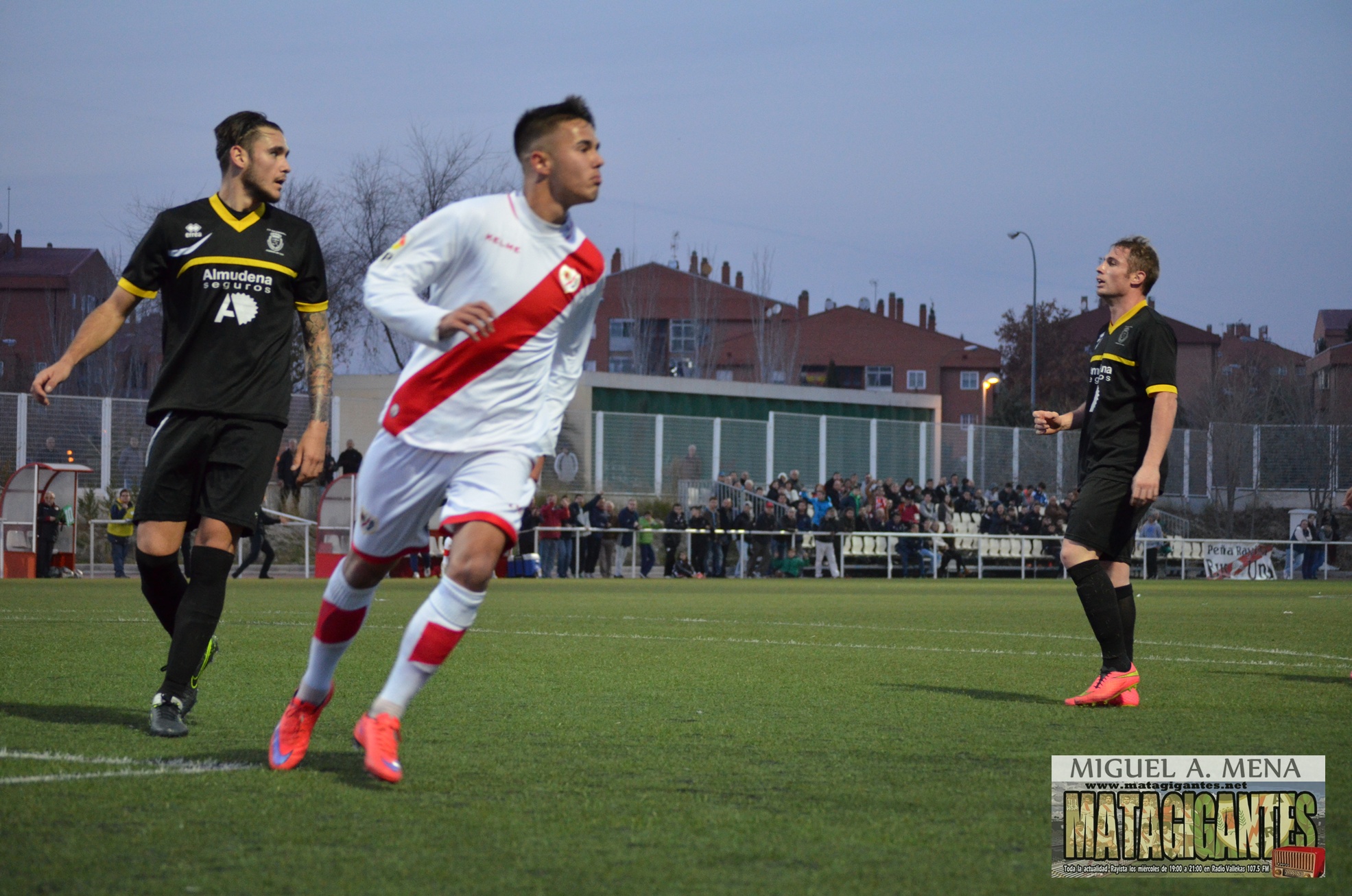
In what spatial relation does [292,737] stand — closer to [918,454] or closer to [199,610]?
[199,610]

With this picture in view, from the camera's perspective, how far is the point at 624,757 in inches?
194

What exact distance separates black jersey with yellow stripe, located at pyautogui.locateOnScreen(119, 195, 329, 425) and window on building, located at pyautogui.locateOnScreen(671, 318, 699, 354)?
8372 centimetres

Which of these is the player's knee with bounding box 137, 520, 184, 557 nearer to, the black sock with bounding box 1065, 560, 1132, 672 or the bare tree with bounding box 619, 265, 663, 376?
the black sock with bounding box 1065, 560, 1132, 672

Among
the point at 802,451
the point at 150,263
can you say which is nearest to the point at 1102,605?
the point at 150,263

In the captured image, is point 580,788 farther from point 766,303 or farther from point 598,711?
point 766,303

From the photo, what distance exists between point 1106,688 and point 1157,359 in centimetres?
163

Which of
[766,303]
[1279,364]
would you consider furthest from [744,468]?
[766,303]

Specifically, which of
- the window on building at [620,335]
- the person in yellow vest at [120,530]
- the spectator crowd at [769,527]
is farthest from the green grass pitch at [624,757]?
the window on building at [620,335]

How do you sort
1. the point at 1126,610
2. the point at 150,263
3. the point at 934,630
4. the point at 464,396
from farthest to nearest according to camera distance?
the point at 934,630 → the point at 1126,610 → the point at 150,263 → the point at 464,396

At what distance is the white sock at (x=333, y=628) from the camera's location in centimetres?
474

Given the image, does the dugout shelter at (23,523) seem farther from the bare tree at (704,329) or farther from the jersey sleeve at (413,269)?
the bare tree at (704,329)

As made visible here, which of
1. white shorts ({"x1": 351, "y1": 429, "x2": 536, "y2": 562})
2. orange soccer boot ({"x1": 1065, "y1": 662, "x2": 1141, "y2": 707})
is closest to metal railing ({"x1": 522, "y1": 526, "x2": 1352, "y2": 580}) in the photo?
orange soccer boot ({"x1": 1065, "y1": 662, "x2": 1141, "y2": 707})

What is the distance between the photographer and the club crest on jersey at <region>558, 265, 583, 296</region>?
4.66 meters

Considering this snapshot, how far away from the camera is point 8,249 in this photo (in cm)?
9231
